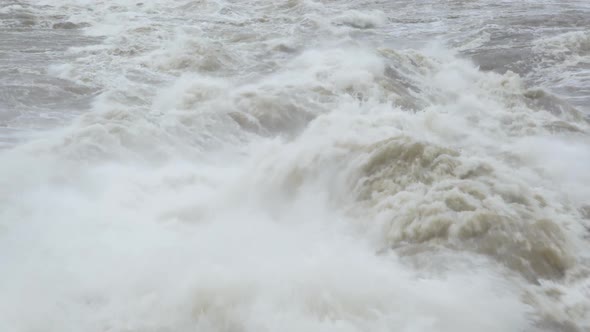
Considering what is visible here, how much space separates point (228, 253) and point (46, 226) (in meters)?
1.55

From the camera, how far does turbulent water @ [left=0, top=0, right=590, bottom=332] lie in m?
3.50

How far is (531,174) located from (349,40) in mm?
6561

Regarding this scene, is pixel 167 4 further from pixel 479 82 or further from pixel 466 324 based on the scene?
pixel 466 324

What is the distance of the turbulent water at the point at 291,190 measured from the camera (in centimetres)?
350

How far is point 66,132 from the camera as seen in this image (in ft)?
20.4

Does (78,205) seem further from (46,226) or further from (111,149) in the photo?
(111,149)

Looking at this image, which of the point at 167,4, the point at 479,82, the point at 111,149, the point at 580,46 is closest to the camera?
the point at 111,149

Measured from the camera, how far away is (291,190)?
515cm

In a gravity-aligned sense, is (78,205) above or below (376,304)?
below

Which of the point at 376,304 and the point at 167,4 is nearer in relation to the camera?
the point at 376,304

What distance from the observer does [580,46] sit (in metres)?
10.5

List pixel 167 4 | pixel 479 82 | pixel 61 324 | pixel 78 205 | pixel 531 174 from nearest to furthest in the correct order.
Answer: pixel 61 324 < pixel 78 205 < pixel 531 174 < pixel 479 82 < pixel 167 4

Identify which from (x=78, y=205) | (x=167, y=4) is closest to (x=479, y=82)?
(x=78, y=205)

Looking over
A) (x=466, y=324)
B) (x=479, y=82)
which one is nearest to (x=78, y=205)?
(x=466, y=324)
